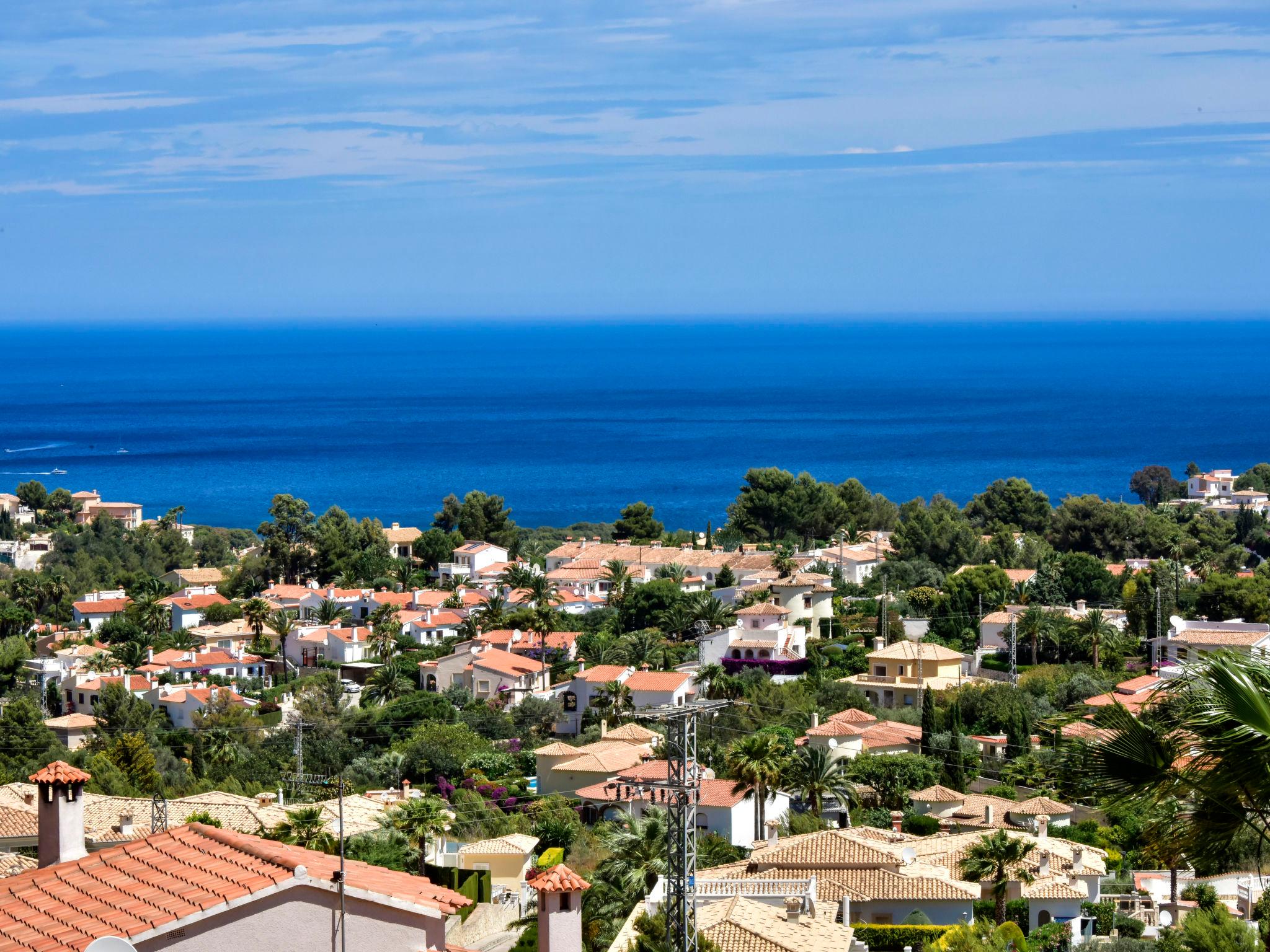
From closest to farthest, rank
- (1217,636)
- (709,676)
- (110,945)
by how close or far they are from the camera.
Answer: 1. (110,945)
2. (1217,636)
3. (709,676)

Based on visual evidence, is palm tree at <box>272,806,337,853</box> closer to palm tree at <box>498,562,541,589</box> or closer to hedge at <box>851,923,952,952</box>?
hedge at <box>851,923,952,952</box>

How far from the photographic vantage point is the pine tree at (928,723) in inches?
1594

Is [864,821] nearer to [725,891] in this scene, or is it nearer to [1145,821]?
[725,891]

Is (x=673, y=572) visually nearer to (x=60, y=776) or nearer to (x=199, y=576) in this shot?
(x=199, y=576)

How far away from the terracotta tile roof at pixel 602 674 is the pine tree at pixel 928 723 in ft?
30.3

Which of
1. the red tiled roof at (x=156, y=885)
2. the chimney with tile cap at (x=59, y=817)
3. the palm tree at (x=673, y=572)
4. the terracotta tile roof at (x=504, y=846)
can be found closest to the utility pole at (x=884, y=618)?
the palm tree at (x=673, y=572)

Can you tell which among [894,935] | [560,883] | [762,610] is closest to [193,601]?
[762,610]

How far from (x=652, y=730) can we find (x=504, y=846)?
1322 cm

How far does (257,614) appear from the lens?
59.1 m

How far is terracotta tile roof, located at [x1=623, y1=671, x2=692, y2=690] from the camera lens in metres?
46.0

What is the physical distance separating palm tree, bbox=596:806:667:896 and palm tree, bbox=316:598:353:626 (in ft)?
121

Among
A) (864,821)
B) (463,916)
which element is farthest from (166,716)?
(463,916)

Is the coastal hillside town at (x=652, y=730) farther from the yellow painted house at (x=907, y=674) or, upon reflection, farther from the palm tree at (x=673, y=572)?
the palm tree at (x=673, y=572)

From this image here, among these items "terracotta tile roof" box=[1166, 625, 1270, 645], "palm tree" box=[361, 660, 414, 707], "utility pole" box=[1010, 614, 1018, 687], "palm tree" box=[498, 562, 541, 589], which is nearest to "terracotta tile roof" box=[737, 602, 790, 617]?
"utility pole" box=[1010, 614, 1018, 687]
